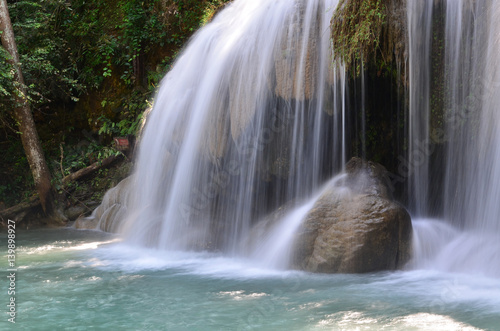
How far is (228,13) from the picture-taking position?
9016 millimetres

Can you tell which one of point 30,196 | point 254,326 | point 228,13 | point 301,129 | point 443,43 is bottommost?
point 254,326

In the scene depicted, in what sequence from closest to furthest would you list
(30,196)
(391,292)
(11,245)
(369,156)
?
(391,292) → (369,156) → (11,245) → (30,196)

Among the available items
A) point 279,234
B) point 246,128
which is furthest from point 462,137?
point 246,128

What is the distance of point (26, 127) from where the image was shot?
10.6 meters

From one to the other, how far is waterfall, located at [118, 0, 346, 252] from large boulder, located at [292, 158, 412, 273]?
1.00 metres

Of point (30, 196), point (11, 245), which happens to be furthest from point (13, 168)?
point (11, 245)

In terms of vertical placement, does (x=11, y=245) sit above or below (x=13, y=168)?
below

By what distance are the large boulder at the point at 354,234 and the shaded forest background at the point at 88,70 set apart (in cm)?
631

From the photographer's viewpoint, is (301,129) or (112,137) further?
(112,137)

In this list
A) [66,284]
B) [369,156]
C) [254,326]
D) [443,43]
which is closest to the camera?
[254,326]

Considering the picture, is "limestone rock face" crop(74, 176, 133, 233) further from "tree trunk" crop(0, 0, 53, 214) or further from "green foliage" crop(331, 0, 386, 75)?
"green foliage" crop(331, 0, 386, 75)

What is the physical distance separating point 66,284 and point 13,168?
7.28 meters

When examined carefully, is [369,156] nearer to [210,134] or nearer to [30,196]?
[210,134]

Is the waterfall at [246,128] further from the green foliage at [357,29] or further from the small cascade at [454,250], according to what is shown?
the small cascade at [454,250]
